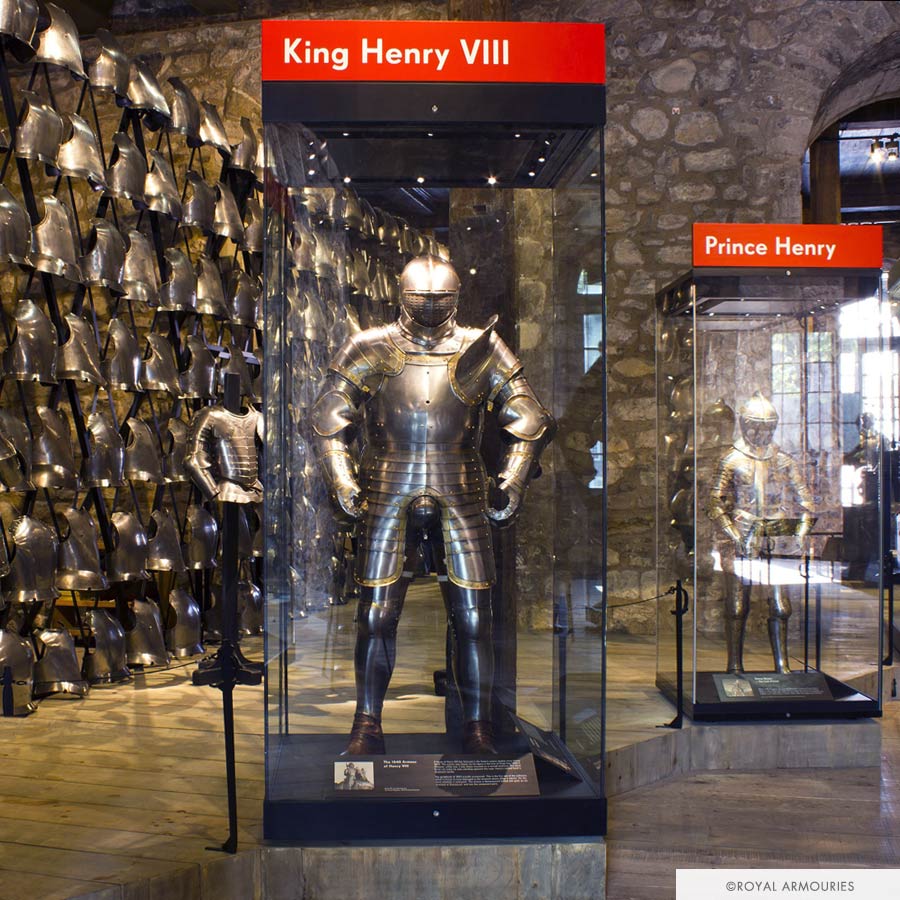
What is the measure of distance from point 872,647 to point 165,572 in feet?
13.1

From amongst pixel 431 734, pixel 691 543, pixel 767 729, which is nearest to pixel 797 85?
pixel 691 543

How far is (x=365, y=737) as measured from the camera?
346cm

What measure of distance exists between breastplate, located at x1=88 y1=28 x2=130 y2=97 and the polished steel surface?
2019 millimetres

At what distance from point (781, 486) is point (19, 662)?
11.2ft

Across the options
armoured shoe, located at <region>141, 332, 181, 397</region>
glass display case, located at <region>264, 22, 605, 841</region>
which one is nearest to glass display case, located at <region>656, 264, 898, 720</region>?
glass display case, located at <region>264, 22, 605, 841</region>

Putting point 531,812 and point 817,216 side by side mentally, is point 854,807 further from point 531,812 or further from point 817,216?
point 817,216

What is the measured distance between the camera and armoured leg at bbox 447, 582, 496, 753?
11.5 feet

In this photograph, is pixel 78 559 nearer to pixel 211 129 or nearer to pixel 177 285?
pixel 177 285

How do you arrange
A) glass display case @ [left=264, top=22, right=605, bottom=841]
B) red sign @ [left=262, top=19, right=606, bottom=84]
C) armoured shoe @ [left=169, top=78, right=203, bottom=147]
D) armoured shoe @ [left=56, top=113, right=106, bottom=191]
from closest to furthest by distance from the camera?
1. red sign @ [left=262, top=19, right=606, bottom=84]
2. glass display case @ [left=264, top=22, right=605, bottom=841]
3. armoured shoe @ [left=56, top=113, right=106, bottom=191]
4. armoured shoe @ [left=169, top=78, right=203, bottom=147]

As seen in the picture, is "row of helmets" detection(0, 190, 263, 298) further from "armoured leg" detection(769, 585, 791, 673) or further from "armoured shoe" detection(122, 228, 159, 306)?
"armoured leg" detection(769, 585, 791, 673)

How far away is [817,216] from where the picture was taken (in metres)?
7.92

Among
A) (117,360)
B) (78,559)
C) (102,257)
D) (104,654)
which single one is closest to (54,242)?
(102,257)

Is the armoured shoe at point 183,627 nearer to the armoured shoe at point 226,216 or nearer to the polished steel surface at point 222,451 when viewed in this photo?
the polished steel surface at point 222,451

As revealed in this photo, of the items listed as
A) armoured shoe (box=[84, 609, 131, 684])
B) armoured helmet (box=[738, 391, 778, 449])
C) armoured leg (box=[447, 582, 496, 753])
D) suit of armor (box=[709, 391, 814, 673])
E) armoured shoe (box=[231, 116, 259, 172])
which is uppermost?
armoured shoe (box=[231, 116, 259, 172])
